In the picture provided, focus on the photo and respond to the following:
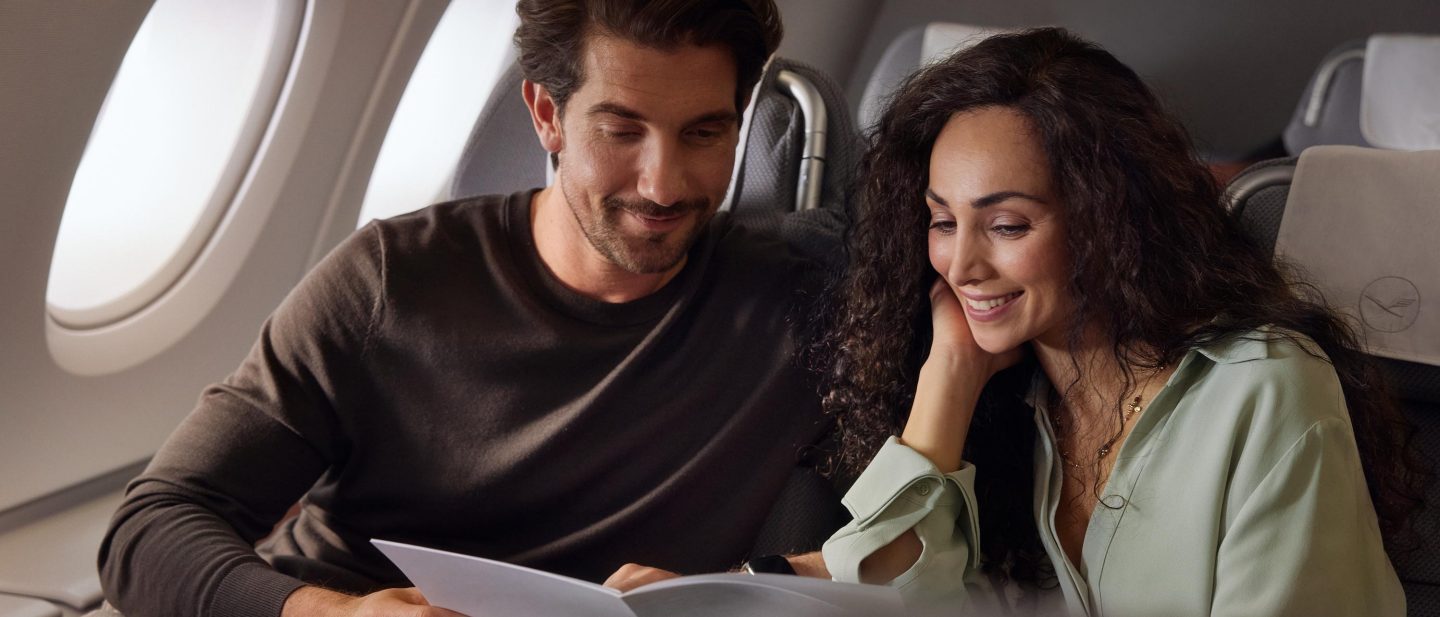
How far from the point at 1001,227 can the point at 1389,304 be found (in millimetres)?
508

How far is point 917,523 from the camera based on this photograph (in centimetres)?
152

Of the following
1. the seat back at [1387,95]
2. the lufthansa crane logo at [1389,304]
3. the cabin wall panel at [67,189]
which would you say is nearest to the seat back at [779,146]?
the cabin wall panel at [67,189]

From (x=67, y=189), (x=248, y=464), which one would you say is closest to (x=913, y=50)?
(x=67, y=189)

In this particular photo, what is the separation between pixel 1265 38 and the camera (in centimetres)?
477

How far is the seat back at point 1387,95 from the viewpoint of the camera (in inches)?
145

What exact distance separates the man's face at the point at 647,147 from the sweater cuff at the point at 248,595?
615 mm

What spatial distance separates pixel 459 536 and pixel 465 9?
1.93m

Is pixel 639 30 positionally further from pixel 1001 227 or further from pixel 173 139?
pixel 173 139

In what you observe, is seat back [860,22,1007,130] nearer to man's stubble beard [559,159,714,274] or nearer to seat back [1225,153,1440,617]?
man's stubble beard [559,159,714,274]

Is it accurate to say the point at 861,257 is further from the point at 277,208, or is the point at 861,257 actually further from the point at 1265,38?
the point at 1265,38

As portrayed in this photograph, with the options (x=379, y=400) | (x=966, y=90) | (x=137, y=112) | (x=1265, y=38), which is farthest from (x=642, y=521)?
(x=1265, y=38)

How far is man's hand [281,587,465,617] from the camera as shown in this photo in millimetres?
1411

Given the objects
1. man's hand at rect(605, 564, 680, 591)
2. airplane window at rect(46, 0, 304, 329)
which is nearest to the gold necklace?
man's hand at rect(605, 564, 680, 591)

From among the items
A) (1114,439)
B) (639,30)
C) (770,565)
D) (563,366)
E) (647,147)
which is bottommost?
(770,565)
